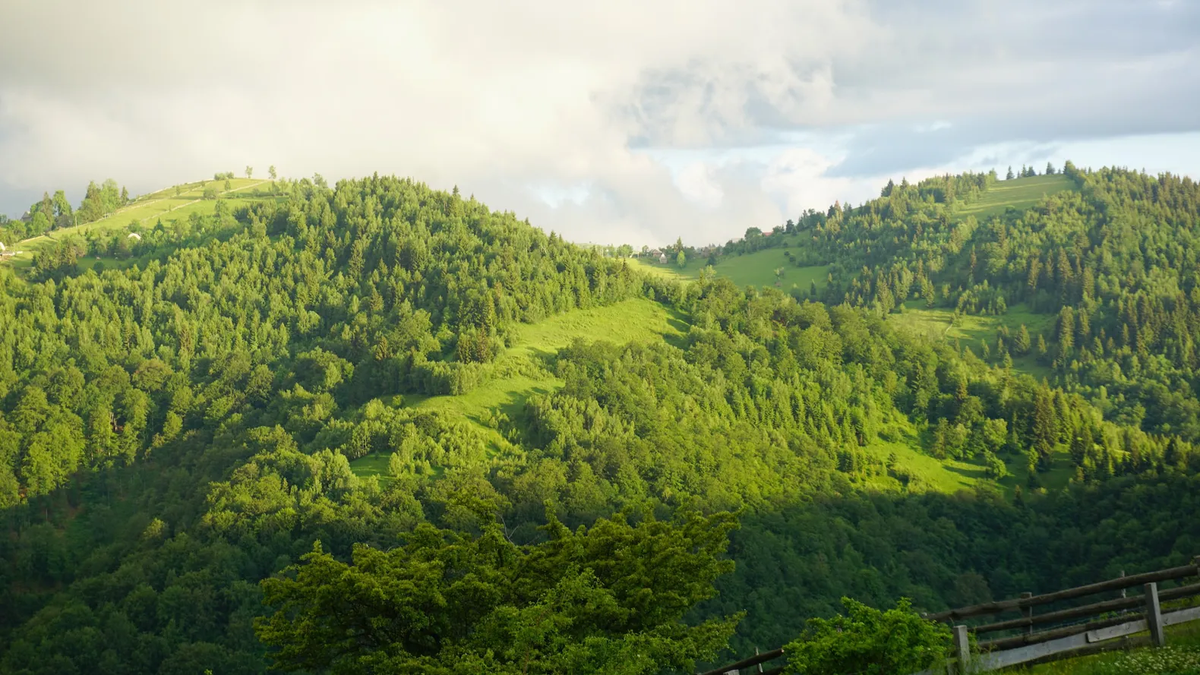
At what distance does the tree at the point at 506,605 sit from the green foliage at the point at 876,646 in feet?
19.8

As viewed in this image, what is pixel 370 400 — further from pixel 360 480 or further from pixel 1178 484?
pixel 1178 484

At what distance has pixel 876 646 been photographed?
2312cm

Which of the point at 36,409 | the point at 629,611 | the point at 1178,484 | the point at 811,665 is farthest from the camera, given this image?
the point at 36,409

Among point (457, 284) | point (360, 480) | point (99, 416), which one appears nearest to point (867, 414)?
point (457, 284)

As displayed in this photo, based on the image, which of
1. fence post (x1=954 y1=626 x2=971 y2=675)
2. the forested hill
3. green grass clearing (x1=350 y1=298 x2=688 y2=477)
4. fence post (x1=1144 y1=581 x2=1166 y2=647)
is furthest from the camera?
green grass clearing (x1=350 y1=298 x2=688 y2=477)

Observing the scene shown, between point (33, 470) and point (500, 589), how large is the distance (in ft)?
A: 509

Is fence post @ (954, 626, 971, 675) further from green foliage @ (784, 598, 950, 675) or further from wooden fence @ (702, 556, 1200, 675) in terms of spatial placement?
green foliage @ (784, 598, 950, 675)

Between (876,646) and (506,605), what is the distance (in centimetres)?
1246

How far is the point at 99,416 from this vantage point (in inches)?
6973

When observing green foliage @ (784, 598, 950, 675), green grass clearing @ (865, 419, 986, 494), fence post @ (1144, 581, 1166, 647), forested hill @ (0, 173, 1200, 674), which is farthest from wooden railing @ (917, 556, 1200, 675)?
green grass clearing @ (865, 419, 986, 494)

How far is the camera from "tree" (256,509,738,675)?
2967 centimetres

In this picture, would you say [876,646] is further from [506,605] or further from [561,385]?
[561,385]

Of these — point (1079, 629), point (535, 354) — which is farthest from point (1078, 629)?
point (535, 354)

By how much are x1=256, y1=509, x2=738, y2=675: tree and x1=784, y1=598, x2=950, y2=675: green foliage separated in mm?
6030
